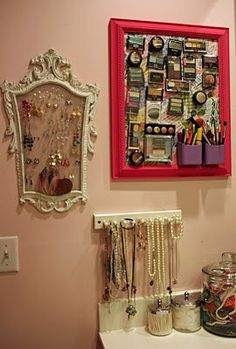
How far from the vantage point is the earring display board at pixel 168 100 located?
135 centimetres

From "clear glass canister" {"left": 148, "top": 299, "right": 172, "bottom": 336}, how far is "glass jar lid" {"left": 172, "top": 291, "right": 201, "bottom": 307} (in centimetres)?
5

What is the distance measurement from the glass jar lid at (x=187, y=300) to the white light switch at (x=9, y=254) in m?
0.60

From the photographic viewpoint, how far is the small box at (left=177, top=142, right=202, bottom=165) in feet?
4.46

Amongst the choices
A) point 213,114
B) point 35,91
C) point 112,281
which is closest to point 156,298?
point 112,281

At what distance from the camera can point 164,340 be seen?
1.29m

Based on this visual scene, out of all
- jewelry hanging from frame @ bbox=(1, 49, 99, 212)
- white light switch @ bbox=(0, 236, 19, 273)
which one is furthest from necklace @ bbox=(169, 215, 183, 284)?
white light switch @ bbox=(0, 236, 19, 273)

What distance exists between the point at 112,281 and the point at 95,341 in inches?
9.4

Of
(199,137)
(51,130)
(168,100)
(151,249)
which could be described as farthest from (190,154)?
(51,130)

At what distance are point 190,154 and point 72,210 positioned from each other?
1.57ft

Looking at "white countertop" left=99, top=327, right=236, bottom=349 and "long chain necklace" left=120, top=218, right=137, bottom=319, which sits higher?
"long chain necklace" left=120, top=218, right=137, bottom=319

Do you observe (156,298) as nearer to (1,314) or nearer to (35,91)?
(1,314)

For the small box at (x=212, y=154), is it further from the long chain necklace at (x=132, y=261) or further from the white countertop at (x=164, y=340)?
the white countertop at (x=164, y=340)

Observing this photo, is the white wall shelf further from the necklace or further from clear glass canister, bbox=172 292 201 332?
clear glass canister, bbox=172 292 201 332

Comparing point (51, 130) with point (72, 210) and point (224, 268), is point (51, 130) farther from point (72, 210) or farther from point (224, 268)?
point (224, 268)
